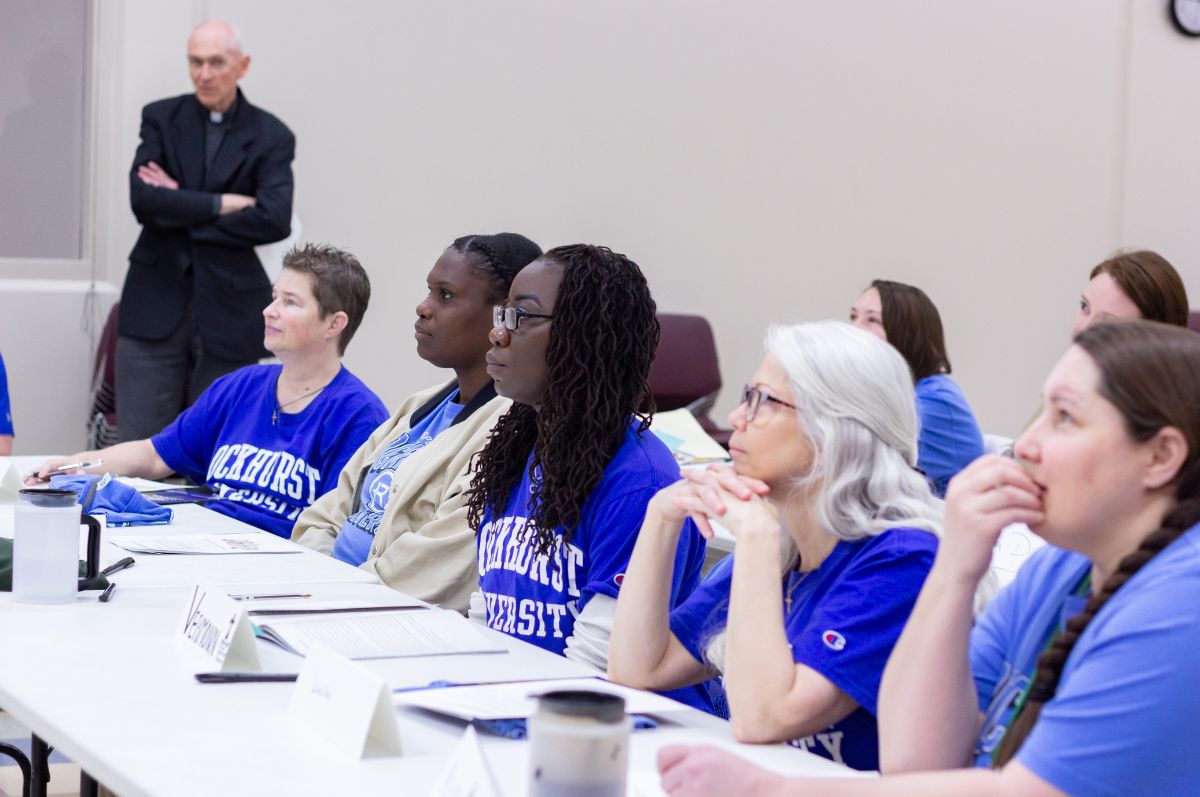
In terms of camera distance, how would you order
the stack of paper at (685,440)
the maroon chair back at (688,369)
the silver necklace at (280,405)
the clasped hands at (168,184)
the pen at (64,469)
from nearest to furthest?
the pen at (64,469), the silver necklace at (280,405), the stack of paper at (685,440), the clasped hands at (168,184), the maroon chair back at (688,369)

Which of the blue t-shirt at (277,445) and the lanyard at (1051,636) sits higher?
the lanyard at (1051,636)

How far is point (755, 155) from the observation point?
6387mm

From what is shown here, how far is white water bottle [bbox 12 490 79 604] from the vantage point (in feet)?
6.43

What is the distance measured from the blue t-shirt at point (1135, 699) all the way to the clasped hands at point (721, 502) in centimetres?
49

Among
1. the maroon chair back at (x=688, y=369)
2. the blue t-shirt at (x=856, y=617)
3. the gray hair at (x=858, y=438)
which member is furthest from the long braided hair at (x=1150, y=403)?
the maroon chair back at (x=688, y=369)

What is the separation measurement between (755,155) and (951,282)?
1.16 meters

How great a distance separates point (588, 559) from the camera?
2062mm

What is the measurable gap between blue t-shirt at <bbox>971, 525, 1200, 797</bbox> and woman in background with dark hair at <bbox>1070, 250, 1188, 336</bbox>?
7.84 feet

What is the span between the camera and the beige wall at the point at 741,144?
560cm

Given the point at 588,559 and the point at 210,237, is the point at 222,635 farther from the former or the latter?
the point at 210,237

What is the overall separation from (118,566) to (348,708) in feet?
3.26

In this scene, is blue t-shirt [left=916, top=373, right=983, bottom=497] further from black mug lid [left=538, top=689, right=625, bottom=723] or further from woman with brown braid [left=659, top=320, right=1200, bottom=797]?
black mug lid [left=538, top=689, right=625, bottom=723]

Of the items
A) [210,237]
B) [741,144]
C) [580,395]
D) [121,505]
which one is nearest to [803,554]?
[580,395]

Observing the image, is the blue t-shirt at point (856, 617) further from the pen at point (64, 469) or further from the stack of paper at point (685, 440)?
the stack of paper at point (685, 440)
